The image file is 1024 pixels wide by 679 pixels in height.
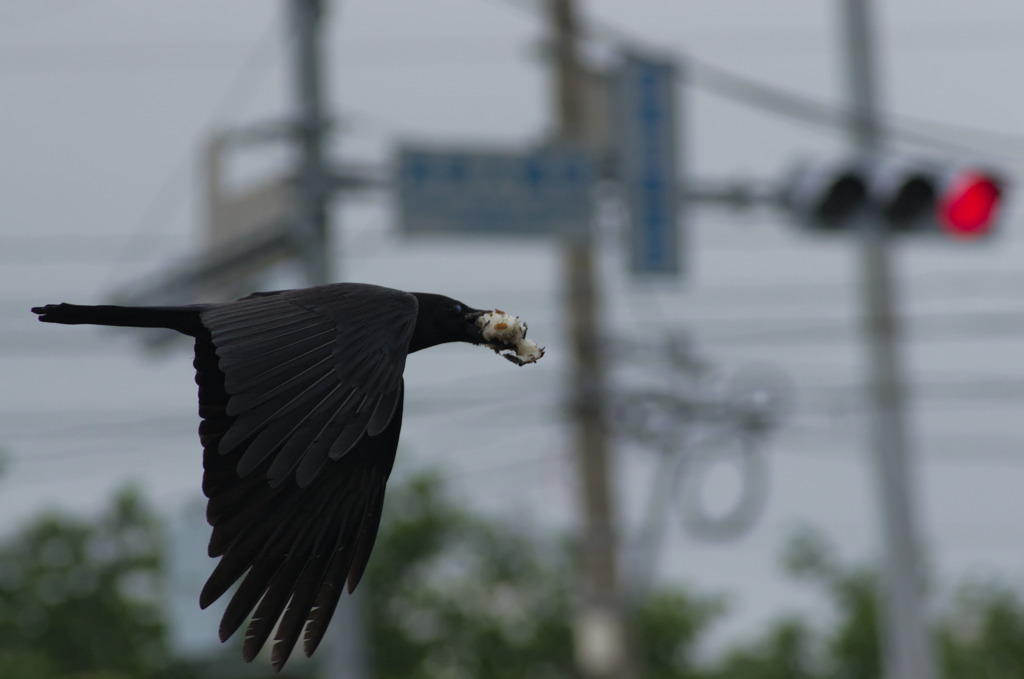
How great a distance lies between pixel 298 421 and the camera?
4707mm

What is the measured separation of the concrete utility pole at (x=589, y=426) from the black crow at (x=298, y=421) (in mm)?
9174

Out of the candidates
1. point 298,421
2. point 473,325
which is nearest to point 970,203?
point 473,325

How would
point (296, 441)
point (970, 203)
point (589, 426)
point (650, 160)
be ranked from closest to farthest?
1. point (296, 441)
2. point (970, 203)
3. point (650, 160)
4. point (589, 426)

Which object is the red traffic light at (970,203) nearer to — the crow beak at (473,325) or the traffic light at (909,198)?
the traffic light at (909,198)

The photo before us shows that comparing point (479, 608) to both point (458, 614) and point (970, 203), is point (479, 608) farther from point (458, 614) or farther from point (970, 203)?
point (970, 203)

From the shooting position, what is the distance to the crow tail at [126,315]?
5.27 metres

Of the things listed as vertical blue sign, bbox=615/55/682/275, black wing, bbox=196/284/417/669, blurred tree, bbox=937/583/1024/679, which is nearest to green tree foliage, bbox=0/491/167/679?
blurred tree, bbox=937/583/1024/679

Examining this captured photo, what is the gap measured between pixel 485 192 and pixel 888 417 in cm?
333

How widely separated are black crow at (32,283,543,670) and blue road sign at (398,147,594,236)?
7.72 meters

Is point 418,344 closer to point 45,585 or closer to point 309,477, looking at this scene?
point 309,477

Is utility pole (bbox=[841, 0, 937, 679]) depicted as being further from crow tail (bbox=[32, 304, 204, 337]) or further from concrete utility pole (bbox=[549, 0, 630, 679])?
crow tail (bbox=[32, 304, 204, 337])

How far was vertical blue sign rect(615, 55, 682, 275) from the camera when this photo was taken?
45.6ft

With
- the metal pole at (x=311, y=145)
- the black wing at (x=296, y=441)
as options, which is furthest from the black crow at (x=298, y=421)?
the metal pole at (x=311, y=145)

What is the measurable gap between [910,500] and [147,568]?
22211 millimetres
